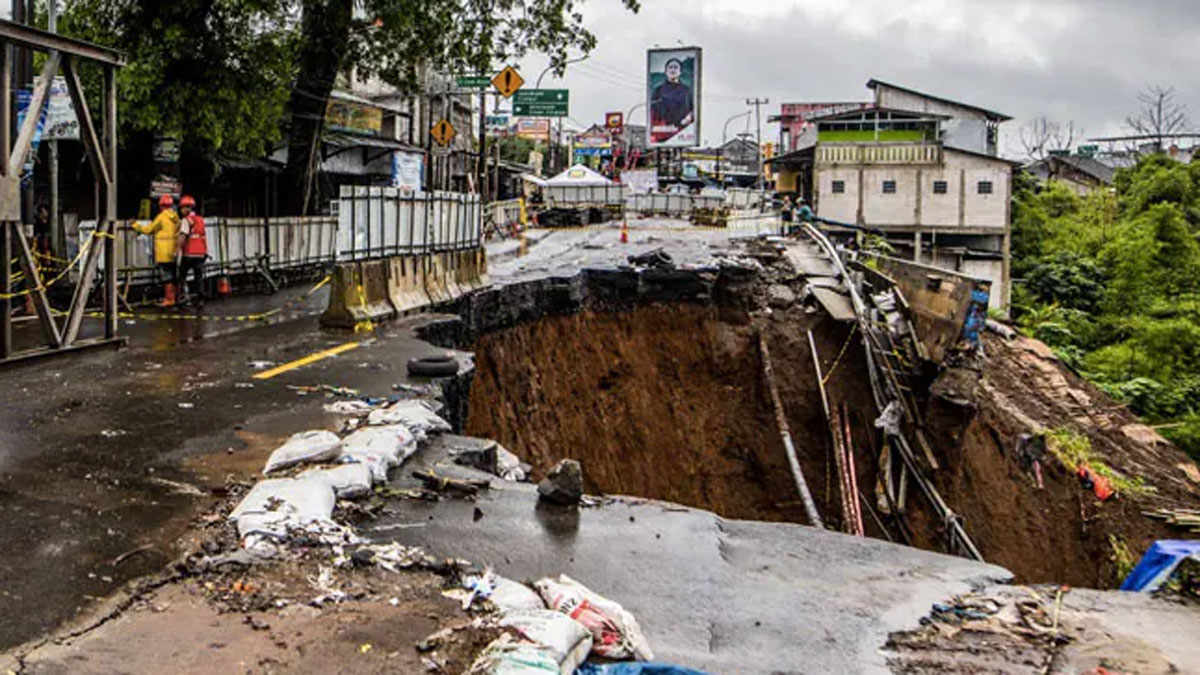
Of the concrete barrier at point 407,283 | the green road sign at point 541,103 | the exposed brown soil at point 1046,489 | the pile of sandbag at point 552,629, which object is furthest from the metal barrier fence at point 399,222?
the green road sign at point 541,103

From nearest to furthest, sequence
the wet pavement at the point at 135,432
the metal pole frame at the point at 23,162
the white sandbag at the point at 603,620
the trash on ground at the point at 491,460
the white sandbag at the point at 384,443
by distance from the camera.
A: the white sandbag at the point at 603,620 → the wet pavement at the point at 135,432 → the white sandbag at the point at 384,443 → the trash on ground at the point at 491,460 → the metal pole frame at the point at 23,162

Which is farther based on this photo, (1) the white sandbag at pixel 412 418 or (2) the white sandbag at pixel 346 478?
(1) the white sandbag at pixel 412 418

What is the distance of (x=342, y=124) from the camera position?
2783 cm

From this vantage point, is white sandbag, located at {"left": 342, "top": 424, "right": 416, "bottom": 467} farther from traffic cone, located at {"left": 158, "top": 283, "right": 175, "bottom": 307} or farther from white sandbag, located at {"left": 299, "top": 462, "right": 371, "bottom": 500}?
traffic cone, located at {"left": 158, "top": 283, "right": 175, "bottom": 307}

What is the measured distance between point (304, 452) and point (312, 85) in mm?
15429

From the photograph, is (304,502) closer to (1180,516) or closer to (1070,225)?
(1180,516)

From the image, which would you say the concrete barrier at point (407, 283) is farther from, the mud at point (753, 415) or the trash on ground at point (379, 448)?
the trash on ground at point (379, 448)

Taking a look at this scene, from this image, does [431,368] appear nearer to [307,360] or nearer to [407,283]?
[307,360]

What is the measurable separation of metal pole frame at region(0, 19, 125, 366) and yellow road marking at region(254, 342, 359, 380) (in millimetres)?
2099

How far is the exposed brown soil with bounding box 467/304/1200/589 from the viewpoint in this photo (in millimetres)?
12961

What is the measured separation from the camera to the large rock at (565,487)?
546 cm

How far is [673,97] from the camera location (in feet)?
152

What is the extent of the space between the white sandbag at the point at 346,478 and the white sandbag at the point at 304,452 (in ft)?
0.45

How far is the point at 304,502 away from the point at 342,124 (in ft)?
81.7
